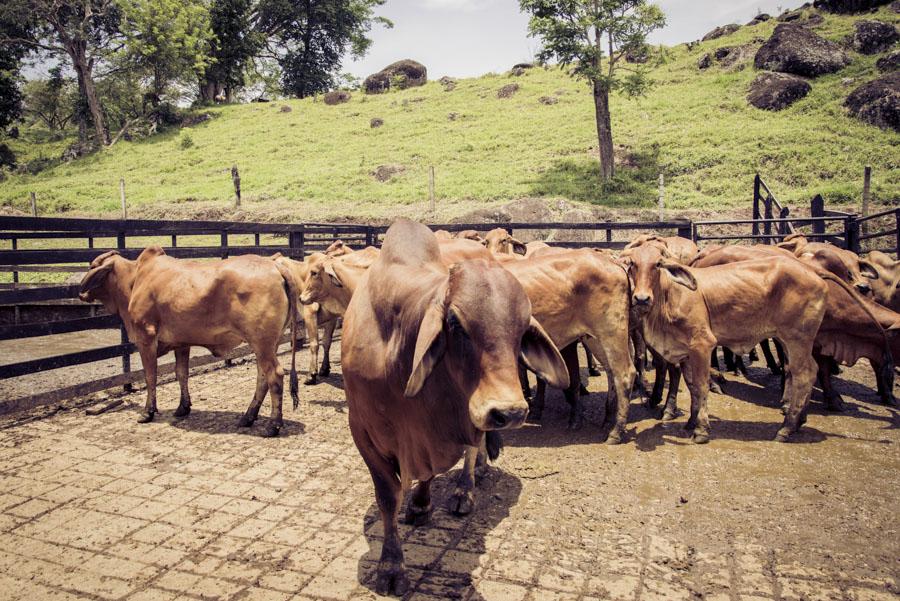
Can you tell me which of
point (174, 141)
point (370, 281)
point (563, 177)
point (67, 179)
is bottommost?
point (370, 281)

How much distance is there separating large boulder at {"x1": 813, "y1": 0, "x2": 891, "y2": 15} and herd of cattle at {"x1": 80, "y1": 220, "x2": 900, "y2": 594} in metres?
40.2

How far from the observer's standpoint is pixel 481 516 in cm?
448

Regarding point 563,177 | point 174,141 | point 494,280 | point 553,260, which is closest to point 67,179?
point 174,141

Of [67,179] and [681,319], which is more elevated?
[67,179]

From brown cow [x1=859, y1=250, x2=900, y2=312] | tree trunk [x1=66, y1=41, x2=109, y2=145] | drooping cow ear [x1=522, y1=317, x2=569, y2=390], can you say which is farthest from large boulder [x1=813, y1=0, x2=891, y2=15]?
tree trunk [x1=66, y1=41, x2=109, y2=145]

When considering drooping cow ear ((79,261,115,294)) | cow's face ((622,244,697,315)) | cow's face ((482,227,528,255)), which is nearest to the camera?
cow's face ((622,244,697,315))

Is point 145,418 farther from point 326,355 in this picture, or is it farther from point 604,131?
point 604,131

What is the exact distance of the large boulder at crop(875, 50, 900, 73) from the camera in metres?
29.1

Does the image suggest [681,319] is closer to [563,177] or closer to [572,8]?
[563,177]

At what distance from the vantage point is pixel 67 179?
128 feet

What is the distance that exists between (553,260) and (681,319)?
156 cm

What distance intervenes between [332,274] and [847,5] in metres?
46.5

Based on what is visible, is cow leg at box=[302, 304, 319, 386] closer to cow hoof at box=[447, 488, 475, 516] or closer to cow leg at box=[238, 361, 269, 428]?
cow leg at box=[238, 361, 269, 428]

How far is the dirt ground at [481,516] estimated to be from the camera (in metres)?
3.60
